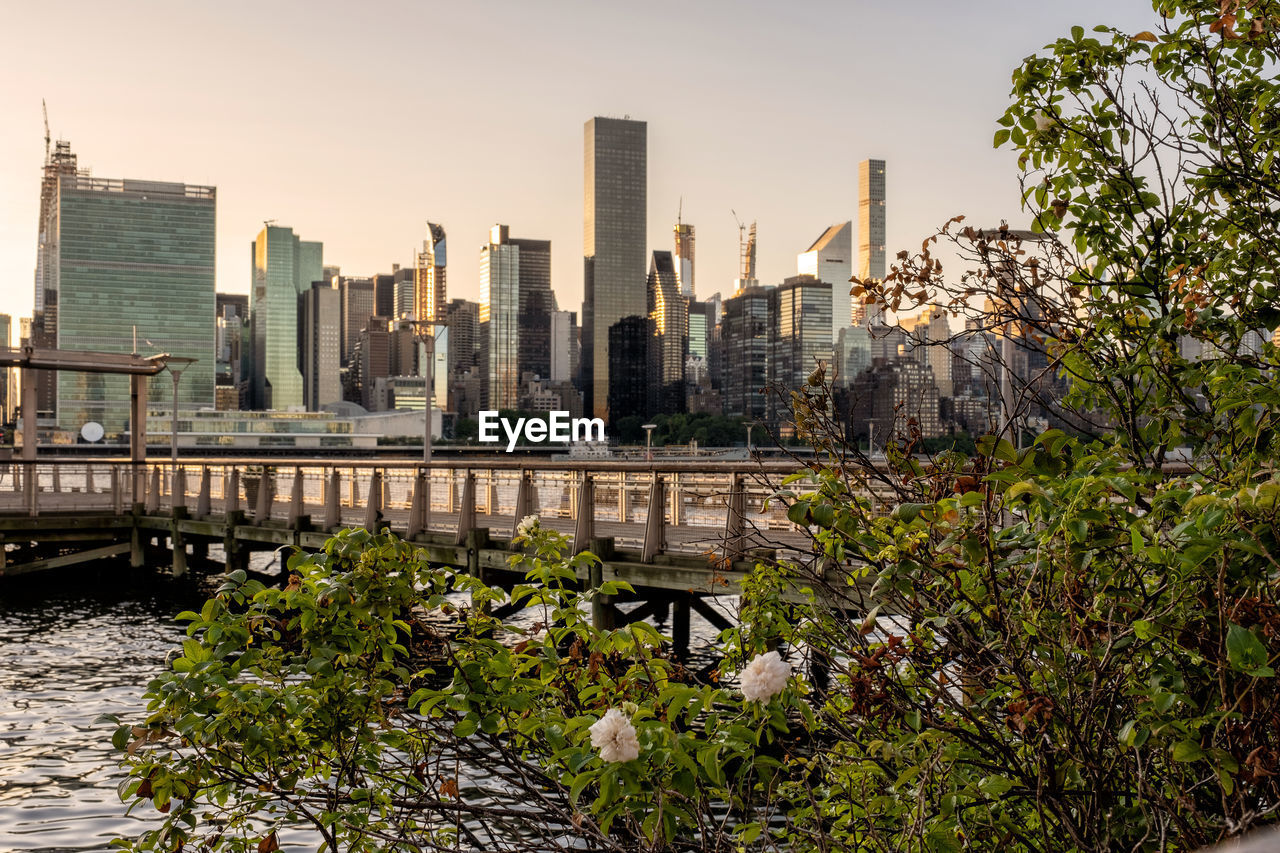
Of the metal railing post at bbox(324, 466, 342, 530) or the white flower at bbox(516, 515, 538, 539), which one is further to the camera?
the metal railing post at bbox(324, 466, 342, 530)

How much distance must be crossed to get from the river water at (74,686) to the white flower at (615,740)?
2.18 meters

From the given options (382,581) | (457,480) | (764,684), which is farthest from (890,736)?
(457,480)

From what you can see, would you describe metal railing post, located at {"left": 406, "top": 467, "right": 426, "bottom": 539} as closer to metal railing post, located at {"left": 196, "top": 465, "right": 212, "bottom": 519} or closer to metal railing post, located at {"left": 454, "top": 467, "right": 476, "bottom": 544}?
metal railing post, located at {"left": 454, "top": 467, "right": 476, "bottom": 544}

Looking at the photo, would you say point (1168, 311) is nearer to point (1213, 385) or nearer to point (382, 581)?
point (1213, 385)

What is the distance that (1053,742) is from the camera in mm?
3607

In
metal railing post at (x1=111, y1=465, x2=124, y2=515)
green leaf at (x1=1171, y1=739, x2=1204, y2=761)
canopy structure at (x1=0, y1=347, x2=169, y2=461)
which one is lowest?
metal railing post at (x1=111, y1=465, x2=124, y2=515)

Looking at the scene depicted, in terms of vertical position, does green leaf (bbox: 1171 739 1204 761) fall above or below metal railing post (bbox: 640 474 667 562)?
above

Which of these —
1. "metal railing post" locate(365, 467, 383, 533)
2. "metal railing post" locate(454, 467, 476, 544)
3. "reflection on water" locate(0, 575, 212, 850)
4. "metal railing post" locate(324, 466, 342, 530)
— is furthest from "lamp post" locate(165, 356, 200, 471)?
"metal railing post" locate(454, 467, 476, 544)

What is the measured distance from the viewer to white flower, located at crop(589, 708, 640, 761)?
10.2ft

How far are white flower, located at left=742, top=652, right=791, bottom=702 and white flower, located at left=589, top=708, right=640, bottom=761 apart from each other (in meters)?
0.37

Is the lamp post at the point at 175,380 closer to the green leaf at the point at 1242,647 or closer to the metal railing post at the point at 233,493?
the metal railing post at the point at 233,493

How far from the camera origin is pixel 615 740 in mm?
3125

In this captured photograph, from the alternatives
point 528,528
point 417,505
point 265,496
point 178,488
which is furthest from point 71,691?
point 528,528

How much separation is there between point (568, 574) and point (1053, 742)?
2166 mm
